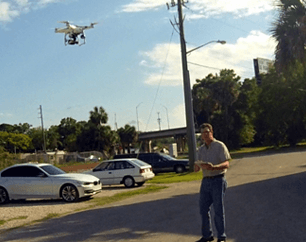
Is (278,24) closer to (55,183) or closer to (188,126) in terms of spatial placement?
(188,126)

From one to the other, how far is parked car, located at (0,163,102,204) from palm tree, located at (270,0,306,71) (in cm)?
1074

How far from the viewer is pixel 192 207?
11.9 m

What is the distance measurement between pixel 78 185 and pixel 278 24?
1246 centimetres

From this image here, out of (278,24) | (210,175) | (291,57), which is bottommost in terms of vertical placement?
(210,175)

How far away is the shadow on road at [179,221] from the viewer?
8195mm

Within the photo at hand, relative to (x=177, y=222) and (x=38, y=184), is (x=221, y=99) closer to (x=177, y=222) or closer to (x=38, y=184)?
(x=38, y=184)

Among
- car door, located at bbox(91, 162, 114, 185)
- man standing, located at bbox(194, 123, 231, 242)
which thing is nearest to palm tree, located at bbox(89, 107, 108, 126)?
car door, located at bbox(91, 162, 114, 185)

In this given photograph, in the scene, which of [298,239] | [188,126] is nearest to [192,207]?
[298,239]

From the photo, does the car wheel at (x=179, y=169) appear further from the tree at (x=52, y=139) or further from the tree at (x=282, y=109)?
the tree at (x=52, y=139)

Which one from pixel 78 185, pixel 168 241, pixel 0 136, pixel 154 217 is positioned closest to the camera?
pixel 168 241

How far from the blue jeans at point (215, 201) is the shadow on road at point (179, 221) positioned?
26.3 inches

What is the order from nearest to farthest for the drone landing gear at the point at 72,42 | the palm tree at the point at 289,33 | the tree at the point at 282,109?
the palm tree at the point at 289,33 < the drone landing gear at the point at 72,42 < the tree at the point at 282,109

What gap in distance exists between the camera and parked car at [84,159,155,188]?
21.4m

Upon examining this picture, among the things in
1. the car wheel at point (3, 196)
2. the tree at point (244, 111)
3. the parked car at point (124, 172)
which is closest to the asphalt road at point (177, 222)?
the car wheel at point (3, 196)
